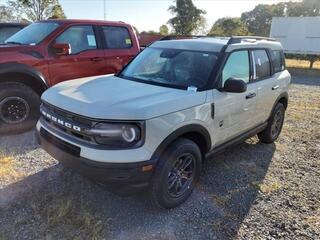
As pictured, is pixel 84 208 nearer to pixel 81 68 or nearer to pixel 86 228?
pixel 86 228

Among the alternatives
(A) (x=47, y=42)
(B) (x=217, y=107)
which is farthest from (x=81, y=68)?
(B) (x=217, y=107)

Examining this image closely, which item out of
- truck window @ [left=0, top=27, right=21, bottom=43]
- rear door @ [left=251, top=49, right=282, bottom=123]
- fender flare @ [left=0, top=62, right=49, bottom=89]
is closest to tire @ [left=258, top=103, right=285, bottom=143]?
rear door @ [left=251, top=49, right=282, bottom=123]

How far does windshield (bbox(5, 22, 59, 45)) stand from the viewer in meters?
5.61

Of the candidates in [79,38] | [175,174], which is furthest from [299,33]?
[175,174]

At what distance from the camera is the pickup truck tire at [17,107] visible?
5172 mm

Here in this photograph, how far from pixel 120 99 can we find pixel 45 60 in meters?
2.93

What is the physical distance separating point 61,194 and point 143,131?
4.64ft

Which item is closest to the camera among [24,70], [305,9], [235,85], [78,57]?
[235,85]

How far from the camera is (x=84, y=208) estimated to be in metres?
3.38

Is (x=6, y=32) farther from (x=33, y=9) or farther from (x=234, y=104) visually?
(x=33, y=9)

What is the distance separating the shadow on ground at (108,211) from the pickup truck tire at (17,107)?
5.03 ft

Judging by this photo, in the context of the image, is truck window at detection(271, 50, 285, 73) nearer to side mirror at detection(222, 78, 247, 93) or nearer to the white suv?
the white suv

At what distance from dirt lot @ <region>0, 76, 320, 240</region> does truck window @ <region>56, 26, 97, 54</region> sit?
6.40ft

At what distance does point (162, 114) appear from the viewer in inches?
119
